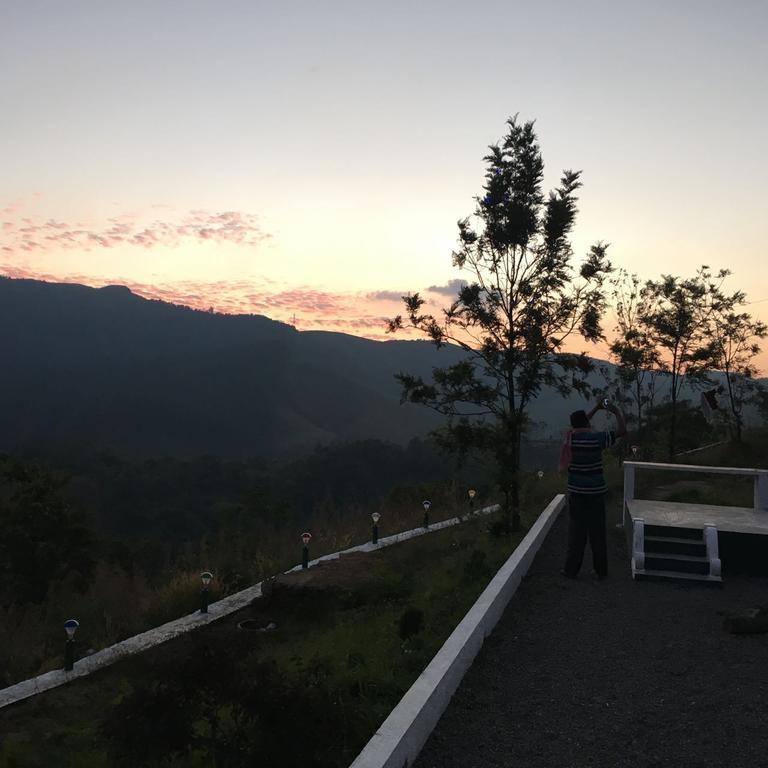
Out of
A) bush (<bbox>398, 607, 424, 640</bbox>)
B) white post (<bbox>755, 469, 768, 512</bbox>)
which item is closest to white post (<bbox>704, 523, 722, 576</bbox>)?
white post (<bbox>755, 469, 768, 512</bbox>)

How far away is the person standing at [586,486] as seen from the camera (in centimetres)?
730

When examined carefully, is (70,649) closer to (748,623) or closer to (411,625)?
(411,625)

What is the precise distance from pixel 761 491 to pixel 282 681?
27.6 ft

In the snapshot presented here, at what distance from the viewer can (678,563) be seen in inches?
299

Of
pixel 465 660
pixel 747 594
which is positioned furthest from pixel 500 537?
pixel 465 660

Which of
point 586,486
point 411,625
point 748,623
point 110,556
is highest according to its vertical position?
point 586,486

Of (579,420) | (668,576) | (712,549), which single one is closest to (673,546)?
(712,549)

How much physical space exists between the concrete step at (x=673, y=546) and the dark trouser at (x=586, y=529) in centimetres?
82

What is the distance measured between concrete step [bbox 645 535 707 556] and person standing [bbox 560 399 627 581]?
824 mm

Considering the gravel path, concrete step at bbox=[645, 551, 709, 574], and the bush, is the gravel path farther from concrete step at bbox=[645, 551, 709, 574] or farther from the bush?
the bush

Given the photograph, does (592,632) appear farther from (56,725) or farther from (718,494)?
(718,494)

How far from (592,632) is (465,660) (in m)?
1.64

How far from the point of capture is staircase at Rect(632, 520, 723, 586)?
743 cm

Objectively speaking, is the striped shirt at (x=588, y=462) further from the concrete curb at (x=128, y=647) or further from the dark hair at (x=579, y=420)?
the concrete curb at (x=128, y=647)
